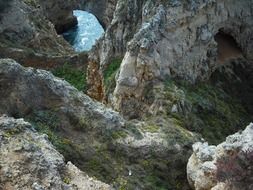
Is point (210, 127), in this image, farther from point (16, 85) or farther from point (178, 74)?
Result: point (16, 85)

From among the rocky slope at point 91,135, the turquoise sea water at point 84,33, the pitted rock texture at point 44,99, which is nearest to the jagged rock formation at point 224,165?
the rocky slope at point 91,135

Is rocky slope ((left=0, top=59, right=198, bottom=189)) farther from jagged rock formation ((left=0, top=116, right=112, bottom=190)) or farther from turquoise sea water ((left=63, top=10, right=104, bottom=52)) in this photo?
turquoise sea water ((left=63, top=10, right=104, bottom=52))

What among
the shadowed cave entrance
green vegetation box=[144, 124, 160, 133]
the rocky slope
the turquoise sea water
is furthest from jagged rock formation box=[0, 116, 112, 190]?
the turquoise sea water

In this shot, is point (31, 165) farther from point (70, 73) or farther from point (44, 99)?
point (70, 73)

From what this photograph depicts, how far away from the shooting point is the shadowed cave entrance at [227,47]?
34.3 m

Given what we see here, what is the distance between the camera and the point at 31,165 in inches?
665

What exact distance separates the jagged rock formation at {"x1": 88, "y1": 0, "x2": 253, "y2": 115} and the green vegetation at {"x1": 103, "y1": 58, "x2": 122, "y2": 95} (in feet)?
1.37

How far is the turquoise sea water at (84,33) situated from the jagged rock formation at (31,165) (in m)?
42.6

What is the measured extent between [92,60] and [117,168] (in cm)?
1612

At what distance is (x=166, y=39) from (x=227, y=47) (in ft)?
21.4

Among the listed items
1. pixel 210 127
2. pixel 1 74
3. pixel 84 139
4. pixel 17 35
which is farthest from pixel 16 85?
pixel 17 35

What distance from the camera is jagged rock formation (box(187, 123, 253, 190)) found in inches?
683

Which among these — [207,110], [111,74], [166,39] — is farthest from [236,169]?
[111,74]

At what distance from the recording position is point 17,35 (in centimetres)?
4303
